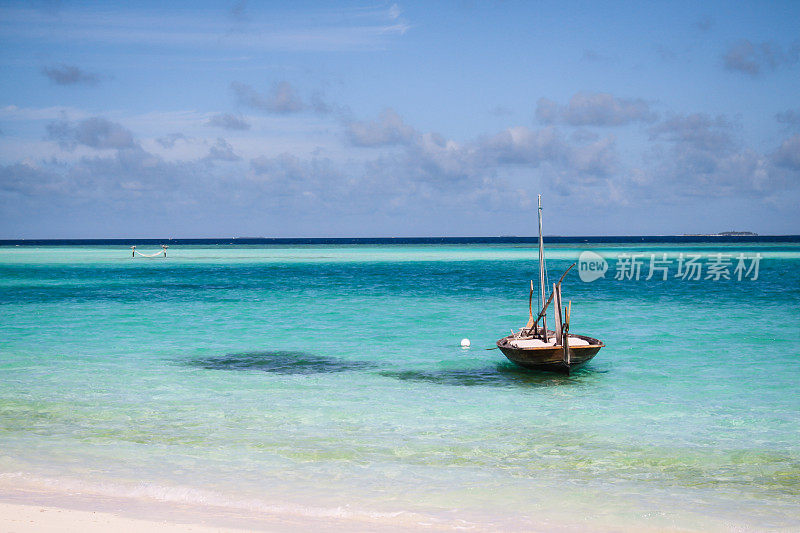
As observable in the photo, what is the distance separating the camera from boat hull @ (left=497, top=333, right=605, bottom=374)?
57.2ft

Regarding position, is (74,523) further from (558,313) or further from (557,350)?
(558,313)

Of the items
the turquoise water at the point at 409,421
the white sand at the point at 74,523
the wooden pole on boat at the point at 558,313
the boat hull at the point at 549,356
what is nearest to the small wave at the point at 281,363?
the turquoise water at the point at 409,421

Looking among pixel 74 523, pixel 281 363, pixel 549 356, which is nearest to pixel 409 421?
pixel 549 356

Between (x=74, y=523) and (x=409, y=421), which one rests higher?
(x=74, y=523)

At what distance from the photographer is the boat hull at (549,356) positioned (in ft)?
57.2

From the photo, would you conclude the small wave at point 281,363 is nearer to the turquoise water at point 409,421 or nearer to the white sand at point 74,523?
the turquoise water at point 409,421

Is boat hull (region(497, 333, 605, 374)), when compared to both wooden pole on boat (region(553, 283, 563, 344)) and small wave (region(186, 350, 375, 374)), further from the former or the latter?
small wave (region(186, 350, 375, 374))

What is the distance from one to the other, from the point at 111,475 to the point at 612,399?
1029 centimetres

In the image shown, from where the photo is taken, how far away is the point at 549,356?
57.4 ft

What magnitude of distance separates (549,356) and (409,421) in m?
4.95

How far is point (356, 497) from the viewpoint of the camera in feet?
31.4

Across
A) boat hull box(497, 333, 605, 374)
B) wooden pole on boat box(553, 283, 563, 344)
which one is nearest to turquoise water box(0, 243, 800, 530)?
boat hull box(497, 333, 605, 374)

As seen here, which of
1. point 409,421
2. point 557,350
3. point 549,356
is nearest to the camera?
point 409,421

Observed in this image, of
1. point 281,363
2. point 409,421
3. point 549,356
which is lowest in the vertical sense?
point 281,363
